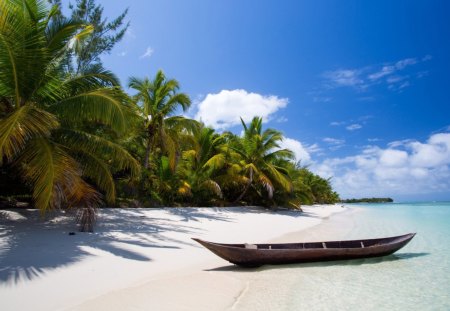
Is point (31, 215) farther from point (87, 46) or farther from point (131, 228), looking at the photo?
point (87, 46)

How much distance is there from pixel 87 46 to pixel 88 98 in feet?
34.4

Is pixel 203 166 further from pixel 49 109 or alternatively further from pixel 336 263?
pixel 336 263

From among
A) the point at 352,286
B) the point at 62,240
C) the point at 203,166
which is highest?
the point at 203,166

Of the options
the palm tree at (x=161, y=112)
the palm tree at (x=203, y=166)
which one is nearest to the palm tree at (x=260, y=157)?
the palm tree at (x=203, y=166)

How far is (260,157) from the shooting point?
1881cm

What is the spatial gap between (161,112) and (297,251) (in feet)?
29.6

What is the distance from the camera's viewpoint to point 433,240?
→ 10.4 m

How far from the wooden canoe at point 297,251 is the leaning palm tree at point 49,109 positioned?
10.6ft

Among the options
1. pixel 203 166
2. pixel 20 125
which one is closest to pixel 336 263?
pixel 20 125

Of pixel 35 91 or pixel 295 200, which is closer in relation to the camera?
pixel 35 91

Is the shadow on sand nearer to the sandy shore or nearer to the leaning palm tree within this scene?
the sandy shore

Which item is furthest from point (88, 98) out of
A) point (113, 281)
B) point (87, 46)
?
point (87, 46)

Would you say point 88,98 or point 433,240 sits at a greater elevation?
point 88,98

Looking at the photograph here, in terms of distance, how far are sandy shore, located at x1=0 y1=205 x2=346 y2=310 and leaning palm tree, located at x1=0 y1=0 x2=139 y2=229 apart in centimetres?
78
